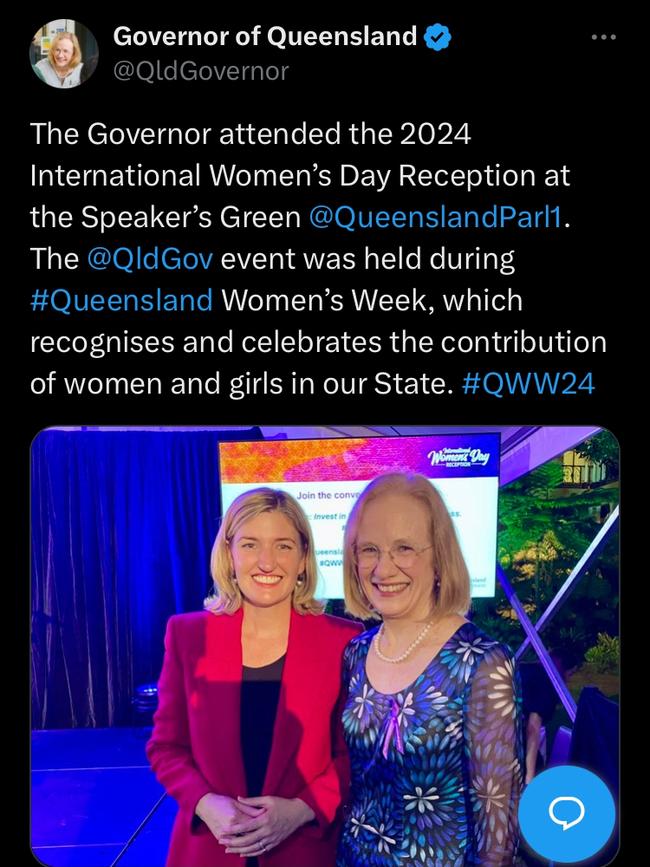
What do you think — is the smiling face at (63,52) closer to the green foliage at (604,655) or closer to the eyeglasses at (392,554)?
the eyeglasses at (392,554)

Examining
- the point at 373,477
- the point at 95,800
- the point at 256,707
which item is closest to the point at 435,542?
the point at 373,477

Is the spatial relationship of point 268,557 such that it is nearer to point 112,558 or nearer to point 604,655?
point 112,558

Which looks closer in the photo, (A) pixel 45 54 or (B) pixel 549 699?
(B) pixel 549 699

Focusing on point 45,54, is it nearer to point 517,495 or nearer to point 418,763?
point 517,495

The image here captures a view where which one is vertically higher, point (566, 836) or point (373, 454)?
point (373, 454)

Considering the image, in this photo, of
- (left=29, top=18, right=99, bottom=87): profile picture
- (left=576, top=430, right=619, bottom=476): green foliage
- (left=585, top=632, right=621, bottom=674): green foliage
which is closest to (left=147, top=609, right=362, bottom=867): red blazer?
(left=585, top=632, right=621, bottom=674): green foliage

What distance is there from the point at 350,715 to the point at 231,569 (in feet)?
1.67

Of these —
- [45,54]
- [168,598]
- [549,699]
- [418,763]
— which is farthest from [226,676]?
[45,54]

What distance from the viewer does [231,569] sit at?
10.2 ft

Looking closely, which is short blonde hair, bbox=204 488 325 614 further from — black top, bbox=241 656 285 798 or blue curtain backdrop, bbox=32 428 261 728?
black top, bbox=241 656 285 798

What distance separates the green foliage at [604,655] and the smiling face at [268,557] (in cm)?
83

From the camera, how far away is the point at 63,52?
333cm

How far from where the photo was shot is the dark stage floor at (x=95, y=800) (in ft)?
10.3

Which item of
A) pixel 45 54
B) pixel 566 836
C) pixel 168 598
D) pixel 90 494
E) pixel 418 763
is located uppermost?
pixel 45 54
